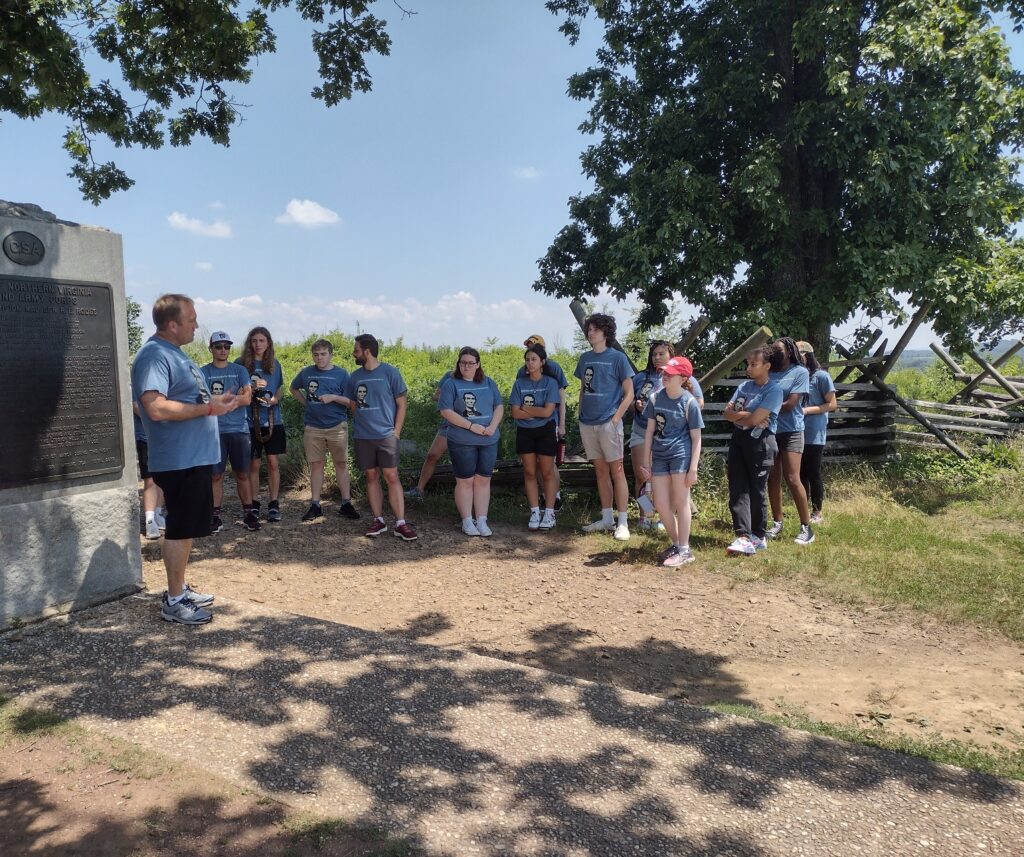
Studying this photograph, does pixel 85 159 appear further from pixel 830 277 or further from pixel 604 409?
pixel 830 277

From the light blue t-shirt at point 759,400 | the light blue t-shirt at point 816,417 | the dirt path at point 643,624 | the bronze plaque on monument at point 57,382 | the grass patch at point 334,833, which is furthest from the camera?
the light blue t-shirt at point 816,417

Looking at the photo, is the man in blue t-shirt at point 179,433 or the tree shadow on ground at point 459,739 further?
the man in blue t-shirt at point 179,433

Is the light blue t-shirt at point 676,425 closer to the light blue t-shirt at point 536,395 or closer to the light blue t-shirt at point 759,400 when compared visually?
the light blue t-shirt at point 759,400

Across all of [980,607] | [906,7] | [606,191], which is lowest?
[980,607]

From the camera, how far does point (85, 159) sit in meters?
12.0

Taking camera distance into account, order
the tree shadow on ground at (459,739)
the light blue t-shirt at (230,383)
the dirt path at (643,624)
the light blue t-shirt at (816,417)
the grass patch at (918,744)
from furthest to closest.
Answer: the light blue t-shirt at (816,417) < the light blue t-shirt at (230,383) < the dirt path at (643,624) < the grass patch at (918,744) < the tree shadow on ground at (459,739)

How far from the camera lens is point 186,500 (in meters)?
4.50

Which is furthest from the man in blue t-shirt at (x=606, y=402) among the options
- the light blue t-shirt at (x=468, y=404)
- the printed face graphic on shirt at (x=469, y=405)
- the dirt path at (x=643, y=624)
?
the printed face graphic on shirt at (x=469, y=405)

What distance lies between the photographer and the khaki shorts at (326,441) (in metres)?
7.96

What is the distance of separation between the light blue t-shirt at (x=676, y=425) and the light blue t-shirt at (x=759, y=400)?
1.86 feet

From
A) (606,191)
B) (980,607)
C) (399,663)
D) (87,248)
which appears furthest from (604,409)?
(606,191)

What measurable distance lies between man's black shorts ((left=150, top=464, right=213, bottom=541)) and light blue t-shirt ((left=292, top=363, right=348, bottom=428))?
334 cm

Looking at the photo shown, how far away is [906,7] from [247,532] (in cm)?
1009

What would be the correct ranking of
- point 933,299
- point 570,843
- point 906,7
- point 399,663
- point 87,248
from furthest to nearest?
point 933,299 < point 906,7 < point 87,248 < point 399,663 < point 570,843
